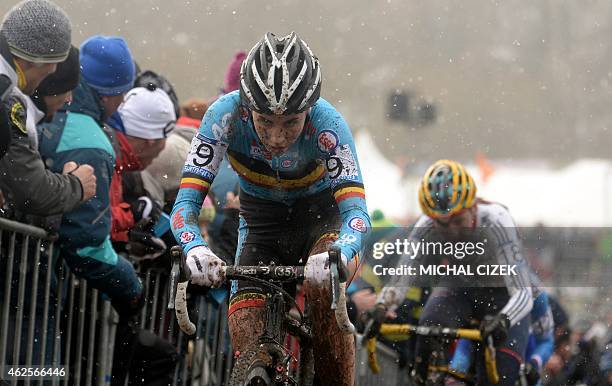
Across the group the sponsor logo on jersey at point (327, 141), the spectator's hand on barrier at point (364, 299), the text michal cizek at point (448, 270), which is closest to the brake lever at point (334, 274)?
the sponsor logo on jersey at point (327, 141)

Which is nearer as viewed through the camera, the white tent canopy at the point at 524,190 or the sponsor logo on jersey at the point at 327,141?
the sponsor logo on jersey at the point at 327,141

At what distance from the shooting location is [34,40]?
18.7 feet

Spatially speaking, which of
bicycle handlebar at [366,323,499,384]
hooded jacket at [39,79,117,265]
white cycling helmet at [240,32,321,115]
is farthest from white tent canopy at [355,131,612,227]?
white cycling helmet at [240,32,321,115]

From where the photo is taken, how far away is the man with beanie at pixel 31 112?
548 cm

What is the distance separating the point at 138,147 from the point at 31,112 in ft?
4.23

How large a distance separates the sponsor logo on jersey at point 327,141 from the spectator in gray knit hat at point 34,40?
4.97ft

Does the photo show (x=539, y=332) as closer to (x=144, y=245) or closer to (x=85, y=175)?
(x=144, y=245)

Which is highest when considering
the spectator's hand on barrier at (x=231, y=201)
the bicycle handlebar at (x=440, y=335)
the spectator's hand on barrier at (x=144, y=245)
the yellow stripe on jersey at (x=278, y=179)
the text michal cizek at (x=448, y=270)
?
the spectator's hand on barrier at (x=231, y=201)

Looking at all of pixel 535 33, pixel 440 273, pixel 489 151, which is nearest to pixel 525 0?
pixel 535 33

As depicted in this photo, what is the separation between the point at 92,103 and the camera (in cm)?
645

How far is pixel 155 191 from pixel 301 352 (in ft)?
7.70

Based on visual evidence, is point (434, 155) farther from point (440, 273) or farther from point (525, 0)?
point (440, 273)

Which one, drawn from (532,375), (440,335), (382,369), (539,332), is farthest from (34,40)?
(539,332)

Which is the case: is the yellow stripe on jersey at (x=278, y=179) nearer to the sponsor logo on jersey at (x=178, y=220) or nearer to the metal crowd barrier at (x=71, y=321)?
the sponsor logo on jersey at (x=178, y=220)
